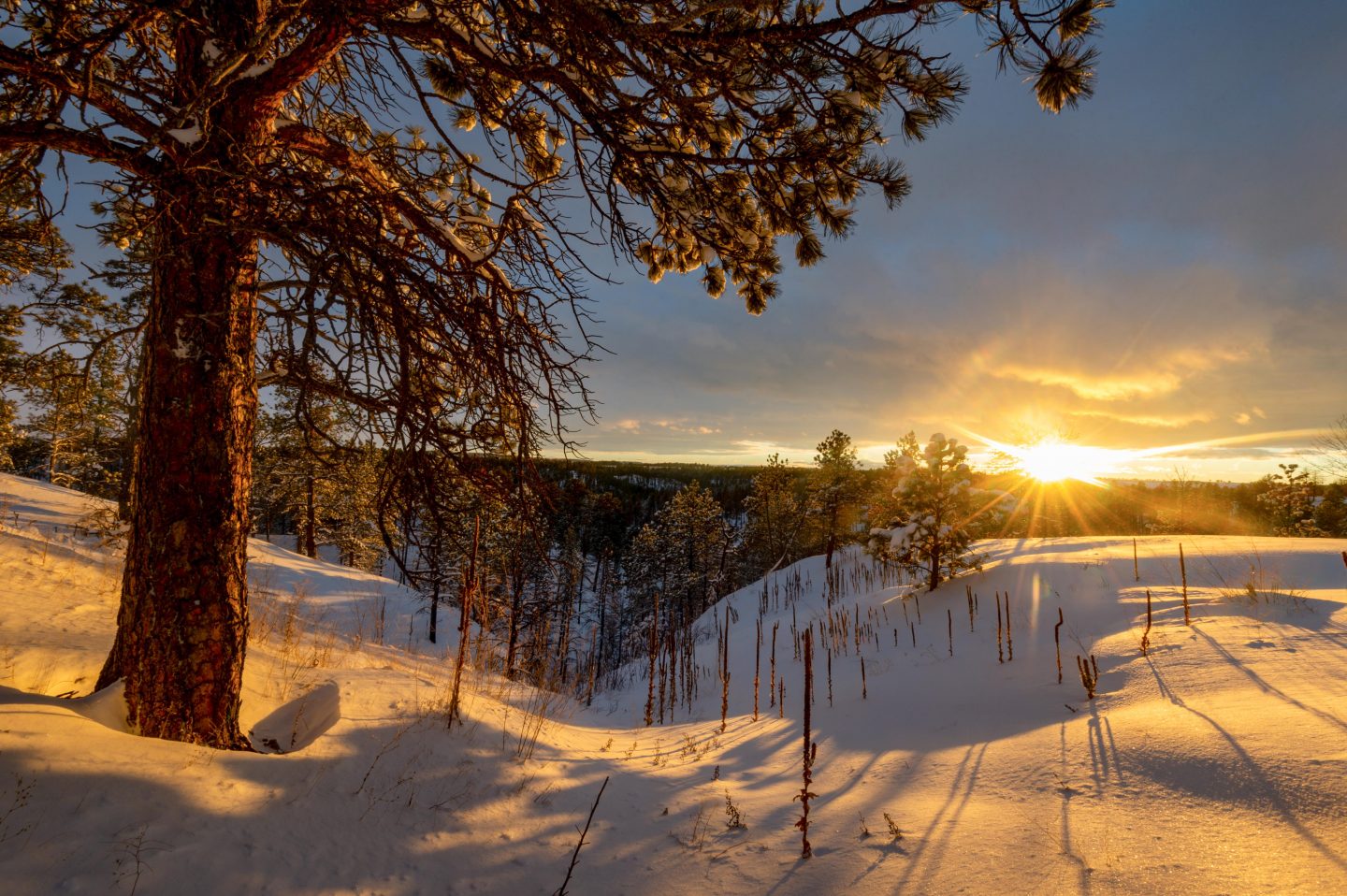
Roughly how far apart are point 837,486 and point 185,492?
34.4 metres

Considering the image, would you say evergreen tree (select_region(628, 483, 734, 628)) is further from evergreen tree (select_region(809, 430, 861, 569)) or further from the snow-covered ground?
the snow-covered ground

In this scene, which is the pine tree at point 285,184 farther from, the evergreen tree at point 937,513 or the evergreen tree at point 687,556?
the evergreen tree at point 687,556

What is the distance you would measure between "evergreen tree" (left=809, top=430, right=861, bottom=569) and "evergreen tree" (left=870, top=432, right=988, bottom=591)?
20031mm

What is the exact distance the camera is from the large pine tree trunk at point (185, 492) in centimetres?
289

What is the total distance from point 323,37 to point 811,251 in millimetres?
3579

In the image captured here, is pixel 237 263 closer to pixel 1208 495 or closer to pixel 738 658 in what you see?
pixel 738 658

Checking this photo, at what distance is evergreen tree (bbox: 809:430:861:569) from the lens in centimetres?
3403

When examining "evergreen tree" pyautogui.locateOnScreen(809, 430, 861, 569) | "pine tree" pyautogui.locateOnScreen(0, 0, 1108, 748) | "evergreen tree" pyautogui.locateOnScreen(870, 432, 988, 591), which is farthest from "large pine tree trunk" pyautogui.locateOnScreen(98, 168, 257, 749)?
"evergreen tree" pyautogui.locateOnScreen(809, 430, 861, 569)

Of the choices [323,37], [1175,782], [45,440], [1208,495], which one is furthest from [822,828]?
[1208,495]

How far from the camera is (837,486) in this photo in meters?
34.1

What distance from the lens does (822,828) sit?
11.8 ft

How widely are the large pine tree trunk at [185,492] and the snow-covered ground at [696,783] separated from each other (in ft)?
1.11

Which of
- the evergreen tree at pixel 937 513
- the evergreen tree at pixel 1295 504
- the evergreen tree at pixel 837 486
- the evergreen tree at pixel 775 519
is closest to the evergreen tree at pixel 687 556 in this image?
the evergreen tree at pixel 775 519

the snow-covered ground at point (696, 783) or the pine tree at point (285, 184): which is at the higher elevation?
the pine tree at point (285, 184)
